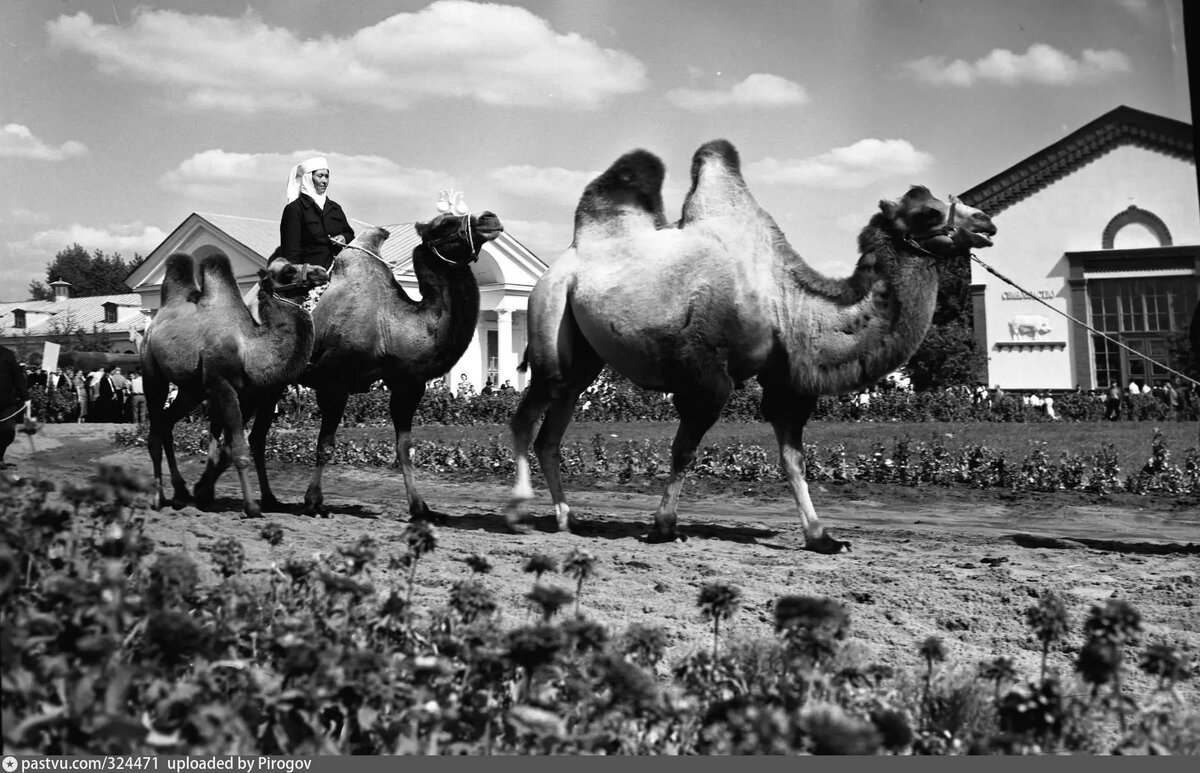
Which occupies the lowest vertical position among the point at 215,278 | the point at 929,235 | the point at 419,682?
the point at 419,682

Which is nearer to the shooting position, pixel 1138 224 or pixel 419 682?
pixel 419 682

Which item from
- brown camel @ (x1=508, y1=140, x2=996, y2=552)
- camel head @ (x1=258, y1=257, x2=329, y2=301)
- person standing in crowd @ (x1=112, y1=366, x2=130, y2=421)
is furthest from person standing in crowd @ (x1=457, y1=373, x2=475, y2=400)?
brown camel @ (x1=508, y1=140, x2=996, y2=552)

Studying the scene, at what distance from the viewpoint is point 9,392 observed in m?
10.1

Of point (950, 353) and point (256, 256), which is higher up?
point (950, 353)

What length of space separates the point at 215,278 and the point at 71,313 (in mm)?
54995

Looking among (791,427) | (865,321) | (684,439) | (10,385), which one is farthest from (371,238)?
(865,321)

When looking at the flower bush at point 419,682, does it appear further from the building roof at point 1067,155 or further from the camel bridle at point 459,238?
the building roof at point 1067,155

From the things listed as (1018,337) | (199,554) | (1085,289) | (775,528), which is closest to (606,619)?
(199,554)

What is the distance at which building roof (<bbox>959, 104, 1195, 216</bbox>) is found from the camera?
99.2 feet

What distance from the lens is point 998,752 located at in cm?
270

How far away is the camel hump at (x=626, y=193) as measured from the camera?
26.2ft

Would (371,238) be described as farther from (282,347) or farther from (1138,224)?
(1138,224)

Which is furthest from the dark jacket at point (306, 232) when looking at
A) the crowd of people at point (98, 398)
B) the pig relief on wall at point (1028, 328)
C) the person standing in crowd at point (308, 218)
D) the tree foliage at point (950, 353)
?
the pig relief on wall at point (1028, 328)

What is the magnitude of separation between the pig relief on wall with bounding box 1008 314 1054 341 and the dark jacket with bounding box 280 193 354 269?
30.9 meters
